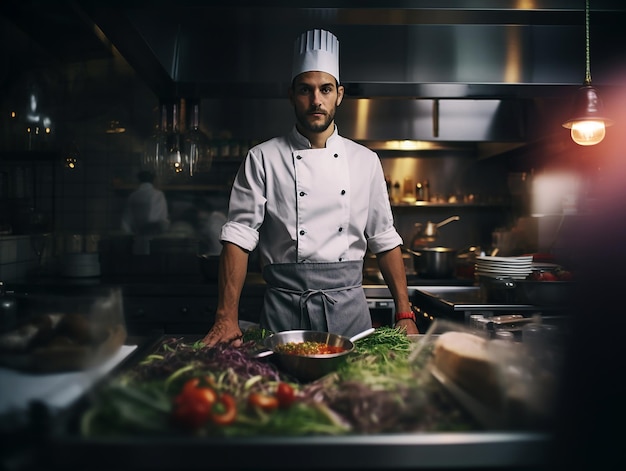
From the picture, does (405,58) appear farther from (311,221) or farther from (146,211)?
(146,211)

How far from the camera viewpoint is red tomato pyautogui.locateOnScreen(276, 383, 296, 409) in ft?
3.67

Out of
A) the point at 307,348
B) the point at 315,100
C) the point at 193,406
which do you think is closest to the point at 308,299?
the point at 307,348

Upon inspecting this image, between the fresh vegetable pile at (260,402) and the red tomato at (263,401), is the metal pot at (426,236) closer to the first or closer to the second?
the fresh vegetable pile at (260,402)

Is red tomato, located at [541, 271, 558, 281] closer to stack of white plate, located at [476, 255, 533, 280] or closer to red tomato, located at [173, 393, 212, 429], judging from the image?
stack of white plate, located at [476, 255, 533, 280]

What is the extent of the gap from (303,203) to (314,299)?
0.43 m

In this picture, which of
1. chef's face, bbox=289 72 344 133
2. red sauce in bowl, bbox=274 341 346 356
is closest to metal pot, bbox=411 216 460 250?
chef's face, bbox=289 72 344 133

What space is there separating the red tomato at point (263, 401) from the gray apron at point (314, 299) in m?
1.13

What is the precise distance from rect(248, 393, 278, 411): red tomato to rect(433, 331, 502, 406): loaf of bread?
41cm

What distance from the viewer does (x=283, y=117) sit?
4.38 metres

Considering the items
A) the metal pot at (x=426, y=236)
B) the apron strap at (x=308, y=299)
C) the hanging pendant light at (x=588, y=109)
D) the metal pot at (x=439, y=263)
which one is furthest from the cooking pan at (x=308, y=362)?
the metal pot at (x=426, y=236)

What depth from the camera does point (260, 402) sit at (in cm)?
110

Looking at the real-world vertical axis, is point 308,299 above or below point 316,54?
below

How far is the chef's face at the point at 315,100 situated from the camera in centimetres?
229

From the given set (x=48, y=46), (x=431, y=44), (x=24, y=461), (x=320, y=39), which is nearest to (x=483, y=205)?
(x=431, y=44)
